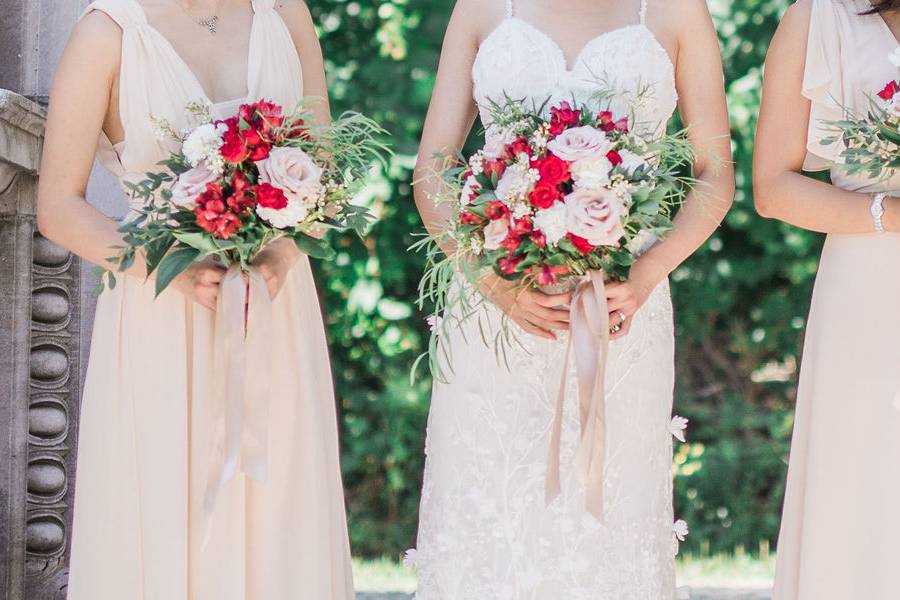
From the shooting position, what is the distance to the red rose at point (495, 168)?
137 inches

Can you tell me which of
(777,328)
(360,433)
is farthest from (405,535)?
(777,328)

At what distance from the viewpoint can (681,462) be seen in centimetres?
668

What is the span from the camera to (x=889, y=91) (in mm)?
3711

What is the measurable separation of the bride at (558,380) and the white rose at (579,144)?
43 cm

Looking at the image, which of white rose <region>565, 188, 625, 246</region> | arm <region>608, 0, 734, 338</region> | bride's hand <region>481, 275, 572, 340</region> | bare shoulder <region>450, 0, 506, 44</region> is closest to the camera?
white rose <region>565, 188, 625, 246</region>

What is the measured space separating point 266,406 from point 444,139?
989 mm

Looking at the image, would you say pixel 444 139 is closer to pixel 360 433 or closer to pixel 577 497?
pixel 577 497

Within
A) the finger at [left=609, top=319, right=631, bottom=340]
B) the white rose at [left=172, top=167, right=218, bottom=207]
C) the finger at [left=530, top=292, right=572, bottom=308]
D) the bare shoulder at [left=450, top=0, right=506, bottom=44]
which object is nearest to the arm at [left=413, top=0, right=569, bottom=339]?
the bare shoulder at [left=450, top=0, right=506, bottom=44]

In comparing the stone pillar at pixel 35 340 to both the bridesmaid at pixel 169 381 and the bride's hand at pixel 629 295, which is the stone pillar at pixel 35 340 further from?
the bride's hand at pixel 629 295

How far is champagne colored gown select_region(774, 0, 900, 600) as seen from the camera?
3.90m

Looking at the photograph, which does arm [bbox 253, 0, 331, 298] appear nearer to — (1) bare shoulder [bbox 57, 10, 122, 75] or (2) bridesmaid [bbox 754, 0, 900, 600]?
(1) bare shoulder [bbox 57, 10, 122, 75]

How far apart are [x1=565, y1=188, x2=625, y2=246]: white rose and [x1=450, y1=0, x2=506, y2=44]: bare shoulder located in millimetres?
940

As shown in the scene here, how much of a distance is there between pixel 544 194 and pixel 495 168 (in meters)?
0.18

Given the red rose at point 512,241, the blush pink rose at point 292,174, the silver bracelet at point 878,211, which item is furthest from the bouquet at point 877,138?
the blush pink rose at point 292,174
